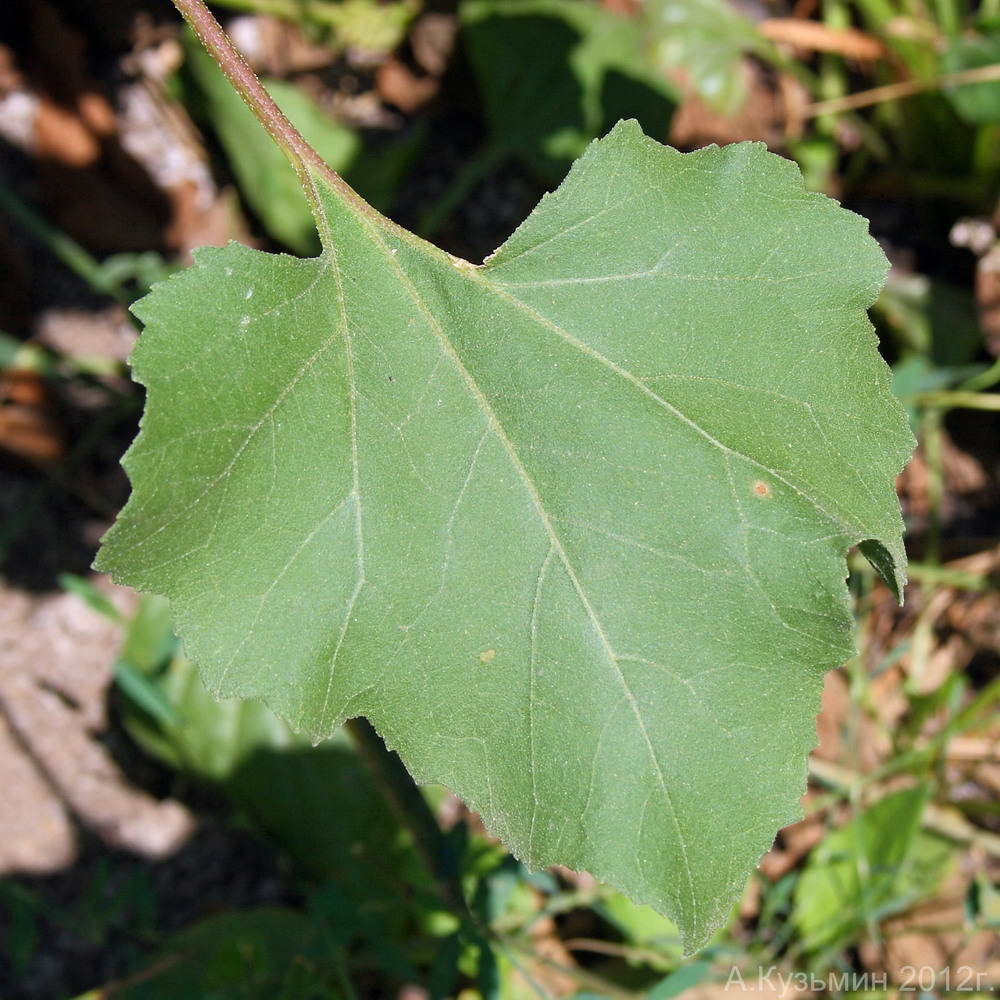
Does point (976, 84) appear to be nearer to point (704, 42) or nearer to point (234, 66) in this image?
point (704, 42)

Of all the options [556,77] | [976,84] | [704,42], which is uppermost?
[556,77]

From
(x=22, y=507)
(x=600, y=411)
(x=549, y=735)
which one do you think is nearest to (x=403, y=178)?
(x=22, y=507)

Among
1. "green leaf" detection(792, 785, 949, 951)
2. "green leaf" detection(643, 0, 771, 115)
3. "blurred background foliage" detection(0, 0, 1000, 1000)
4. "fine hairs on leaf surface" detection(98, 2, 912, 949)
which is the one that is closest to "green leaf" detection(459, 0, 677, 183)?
"blurred background foliage" detection(0, 0, 1000, 1000)

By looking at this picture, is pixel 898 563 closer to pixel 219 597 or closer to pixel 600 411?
pixel 600 411

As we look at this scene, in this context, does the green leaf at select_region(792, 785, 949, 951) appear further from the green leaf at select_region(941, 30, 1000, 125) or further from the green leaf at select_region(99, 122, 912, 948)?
the green leaf at select_region(941, 30, 1000, 125)

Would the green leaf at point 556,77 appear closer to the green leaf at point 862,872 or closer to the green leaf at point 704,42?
the green leaf at point 704,42

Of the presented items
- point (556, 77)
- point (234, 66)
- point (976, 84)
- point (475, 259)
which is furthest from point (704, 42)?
point (234, 66)
